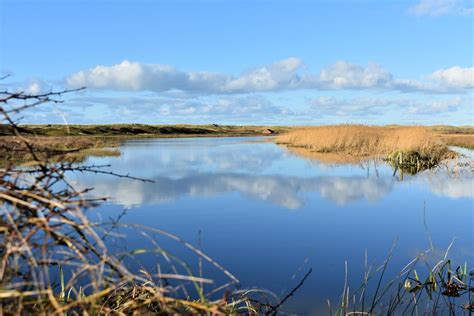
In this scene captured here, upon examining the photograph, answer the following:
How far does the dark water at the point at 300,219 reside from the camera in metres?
3.93

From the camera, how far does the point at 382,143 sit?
16.5 meters

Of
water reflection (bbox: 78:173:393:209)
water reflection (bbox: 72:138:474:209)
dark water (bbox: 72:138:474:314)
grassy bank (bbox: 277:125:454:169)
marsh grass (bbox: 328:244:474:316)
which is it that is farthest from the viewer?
grassy bank (bbox: 277:125:454:169)

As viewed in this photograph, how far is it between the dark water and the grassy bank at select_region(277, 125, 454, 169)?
6.44ft

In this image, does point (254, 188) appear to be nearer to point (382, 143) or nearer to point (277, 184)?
point (277, 184)

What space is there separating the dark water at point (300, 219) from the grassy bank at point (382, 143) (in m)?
1.96

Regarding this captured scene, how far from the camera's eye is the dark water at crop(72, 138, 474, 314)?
12.9 ft

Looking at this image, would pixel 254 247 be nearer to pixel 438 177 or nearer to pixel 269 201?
pixel 269 201

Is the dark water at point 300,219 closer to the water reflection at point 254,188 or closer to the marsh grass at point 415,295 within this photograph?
the water reflection at point 254,188

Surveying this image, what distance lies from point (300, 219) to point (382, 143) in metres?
11.5

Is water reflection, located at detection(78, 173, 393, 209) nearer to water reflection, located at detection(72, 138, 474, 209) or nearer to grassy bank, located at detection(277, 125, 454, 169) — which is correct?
water reflection, located at detection(72, 138, 474, 209)

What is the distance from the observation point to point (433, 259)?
13.9 ft

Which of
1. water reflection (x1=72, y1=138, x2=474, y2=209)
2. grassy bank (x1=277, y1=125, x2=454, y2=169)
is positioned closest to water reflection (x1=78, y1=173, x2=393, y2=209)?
water reflection (x1=72, y1=138, x2=474, y2=209)

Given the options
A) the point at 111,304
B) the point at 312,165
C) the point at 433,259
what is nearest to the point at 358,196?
the point at 433,259

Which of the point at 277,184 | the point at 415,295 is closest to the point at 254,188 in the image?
the point at 277,184
